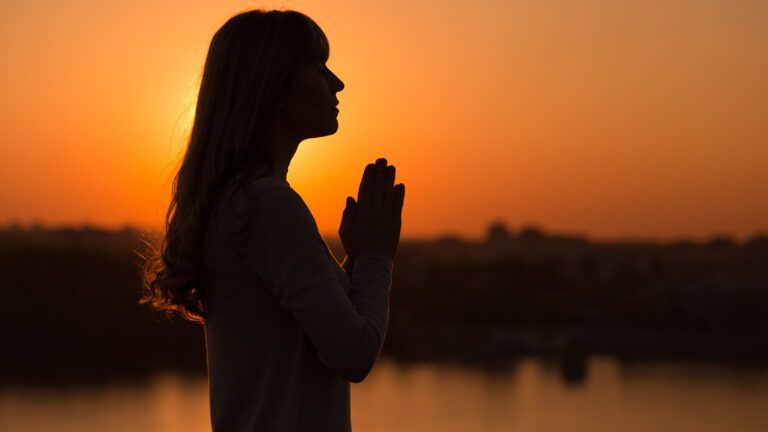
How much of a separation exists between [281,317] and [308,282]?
0.06 m

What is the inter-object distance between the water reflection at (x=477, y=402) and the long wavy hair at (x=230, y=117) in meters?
17.1


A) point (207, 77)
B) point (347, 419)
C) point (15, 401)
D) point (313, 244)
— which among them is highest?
point (207, 77)

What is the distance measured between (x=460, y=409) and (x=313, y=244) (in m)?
18.8

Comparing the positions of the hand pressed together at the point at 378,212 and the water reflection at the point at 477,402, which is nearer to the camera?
the hand pressed together at the point at 378,212

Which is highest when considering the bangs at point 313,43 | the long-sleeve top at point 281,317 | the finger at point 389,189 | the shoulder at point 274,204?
the bangs at point 313,43

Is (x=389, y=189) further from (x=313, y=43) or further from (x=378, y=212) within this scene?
(x=313, y=43)

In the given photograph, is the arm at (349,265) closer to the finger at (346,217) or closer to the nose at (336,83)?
the finger at (346,217)

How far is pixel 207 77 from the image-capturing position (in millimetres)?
861

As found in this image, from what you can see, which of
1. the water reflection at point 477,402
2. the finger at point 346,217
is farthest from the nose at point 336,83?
the water reflection at point 477,402

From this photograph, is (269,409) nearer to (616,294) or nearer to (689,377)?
(689,377)

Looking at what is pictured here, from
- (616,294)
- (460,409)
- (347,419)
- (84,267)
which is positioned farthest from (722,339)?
(347,419)

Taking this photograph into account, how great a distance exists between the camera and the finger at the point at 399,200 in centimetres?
91

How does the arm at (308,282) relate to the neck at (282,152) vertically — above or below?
below

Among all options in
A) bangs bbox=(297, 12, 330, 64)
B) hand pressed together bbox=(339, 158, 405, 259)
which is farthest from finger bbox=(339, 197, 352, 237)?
bangs bbox=(297, 12, 330, 64)
